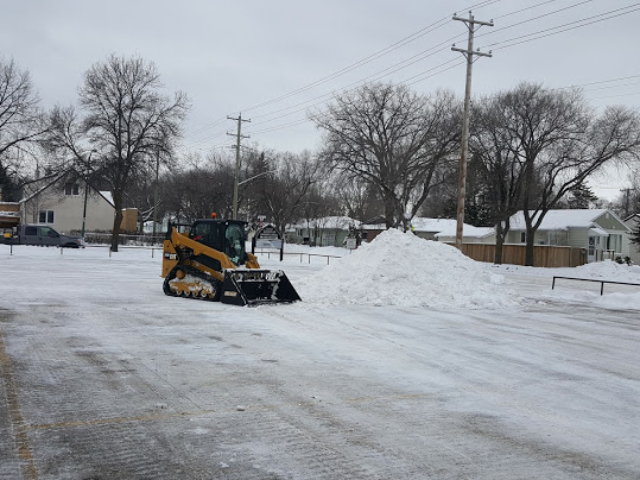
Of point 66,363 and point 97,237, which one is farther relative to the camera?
point 97,237

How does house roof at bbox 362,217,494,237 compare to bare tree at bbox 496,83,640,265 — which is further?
house roof at bbox 362,217,494,237

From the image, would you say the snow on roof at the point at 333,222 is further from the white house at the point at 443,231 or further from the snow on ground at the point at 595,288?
the snow on ground at the point at 595,288

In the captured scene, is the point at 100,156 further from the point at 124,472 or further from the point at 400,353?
the point at 124,472

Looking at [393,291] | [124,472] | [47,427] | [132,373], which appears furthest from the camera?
[393,291]

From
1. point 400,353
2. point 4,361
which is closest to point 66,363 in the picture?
point 4,361

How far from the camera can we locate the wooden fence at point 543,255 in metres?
50.8

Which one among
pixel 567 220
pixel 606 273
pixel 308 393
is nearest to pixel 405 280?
pixel 308 393

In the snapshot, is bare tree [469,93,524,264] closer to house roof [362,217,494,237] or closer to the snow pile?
the snow pile

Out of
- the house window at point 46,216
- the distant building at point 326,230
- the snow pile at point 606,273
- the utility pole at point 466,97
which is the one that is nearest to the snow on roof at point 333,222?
the distant building at point 326,230

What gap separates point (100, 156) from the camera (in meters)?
45.5

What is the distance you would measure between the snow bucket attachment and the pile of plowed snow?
2.52 ft

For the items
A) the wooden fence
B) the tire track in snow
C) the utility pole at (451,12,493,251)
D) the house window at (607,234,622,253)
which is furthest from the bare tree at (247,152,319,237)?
the tire track in snow

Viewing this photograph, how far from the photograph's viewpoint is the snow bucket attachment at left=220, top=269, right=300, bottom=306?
14.8 m

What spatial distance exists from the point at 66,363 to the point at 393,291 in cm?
1030
